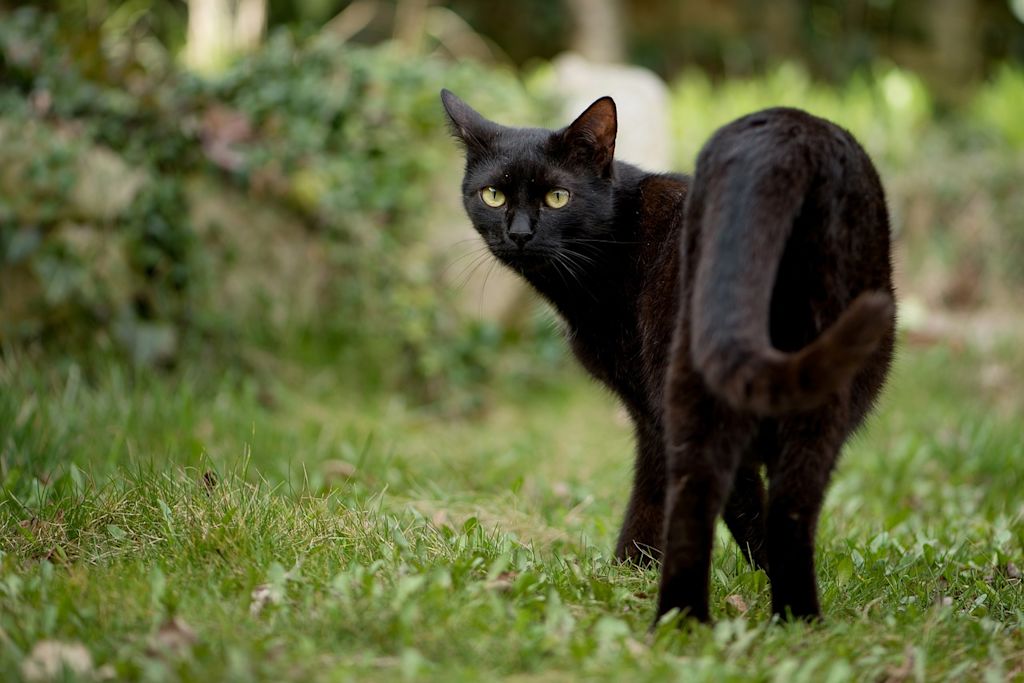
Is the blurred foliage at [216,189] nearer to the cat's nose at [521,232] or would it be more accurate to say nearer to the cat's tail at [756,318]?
the cat's nose at [521,232]

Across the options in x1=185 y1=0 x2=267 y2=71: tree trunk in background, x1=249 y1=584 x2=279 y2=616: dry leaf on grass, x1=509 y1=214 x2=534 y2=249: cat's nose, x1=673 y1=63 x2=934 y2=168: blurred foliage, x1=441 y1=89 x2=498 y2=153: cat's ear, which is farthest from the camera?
x1=185 y1=0 x2=267 y2=71: tree trunk in background

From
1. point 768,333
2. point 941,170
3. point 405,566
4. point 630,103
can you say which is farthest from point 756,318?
point 941,170

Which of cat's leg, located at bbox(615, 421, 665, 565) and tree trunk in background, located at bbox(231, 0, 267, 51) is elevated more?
tree trunk in background, located at bbox(231, 0, 267, 51)

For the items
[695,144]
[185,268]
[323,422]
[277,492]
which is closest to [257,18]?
[695,144]

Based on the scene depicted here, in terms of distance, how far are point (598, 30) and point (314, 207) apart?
460cm

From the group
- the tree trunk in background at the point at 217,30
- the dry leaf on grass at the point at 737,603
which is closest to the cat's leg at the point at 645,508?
the dry leaf on grass at the point at 737,603

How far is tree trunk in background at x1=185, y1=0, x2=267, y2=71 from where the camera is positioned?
7.98m

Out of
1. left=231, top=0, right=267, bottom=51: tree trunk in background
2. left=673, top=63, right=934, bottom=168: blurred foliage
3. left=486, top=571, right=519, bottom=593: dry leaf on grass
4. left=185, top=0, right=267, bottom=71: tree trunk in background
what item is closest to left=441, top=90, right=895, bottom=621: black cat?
left=486, top=571, right=519, bottom=593: dry leaf on grass

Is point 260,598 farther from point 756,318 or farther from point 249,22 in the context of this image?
point 249,22

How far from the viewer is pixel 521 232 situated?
2998mm

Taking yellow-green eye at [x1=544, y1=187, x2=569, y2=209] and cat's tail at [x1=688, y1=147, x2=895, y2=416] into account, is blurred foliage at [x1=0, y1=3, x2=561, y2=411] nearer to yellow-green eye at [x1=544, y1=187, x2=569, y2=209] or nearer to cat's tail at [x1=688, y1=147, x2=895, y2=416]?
yellow-green eye at [x1=544, y1=187, x2=569, y2=209]

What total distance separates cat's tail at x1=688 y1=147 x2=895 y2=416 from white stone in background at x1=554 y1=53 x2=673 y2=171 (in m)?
4.58

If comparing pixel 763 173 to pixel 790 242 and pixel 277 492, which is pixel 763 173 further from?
pixel 277 492

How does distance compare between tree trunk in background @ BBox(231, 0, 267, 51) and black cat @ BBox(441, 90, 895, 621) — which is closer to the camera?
black cat @ BBox(441, 90, 895, 621)
